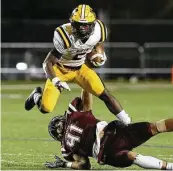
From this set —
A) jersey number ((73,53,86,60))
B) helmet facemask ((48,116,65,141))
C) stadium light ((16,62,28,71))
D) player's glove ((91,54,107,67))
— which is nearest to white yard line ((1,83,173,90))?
stadium light ((16,62,28,71))

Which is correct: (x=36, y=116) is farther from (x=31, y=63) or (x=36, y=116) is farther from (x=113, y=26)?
(x=113, y=26)

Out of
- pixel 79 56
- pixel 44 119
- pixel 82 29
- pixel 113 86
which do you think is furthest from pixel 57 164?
pixel 113 86

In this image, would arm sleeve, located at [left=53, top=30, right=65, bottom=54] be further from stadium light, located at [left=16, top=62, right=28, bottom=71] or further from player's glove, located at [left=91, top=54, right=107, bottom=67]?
stadium light, located at [left=16, top=62, right=28, bottom=71]

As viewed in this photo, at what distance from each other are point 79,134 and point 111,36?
16.1 meters

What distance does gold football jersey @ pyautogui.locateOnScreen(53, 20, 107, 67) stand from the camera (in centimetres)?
793

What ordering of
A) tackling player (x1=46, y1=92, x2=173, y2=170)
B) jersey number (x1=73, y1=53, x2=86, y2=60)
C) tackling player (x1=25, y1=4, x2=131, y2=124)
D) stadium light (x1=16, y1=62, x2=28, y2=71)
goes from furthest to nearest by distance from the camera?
stadium light (x1=16, y1=62, x2=28, y2=71), jersey number (x1=73, y1=53, x2=86, y2=60), tackling player (x1=25, y1=4, x2=131, y2=124), tackling player (x1=46, y1=92, x2=173, y2=170)

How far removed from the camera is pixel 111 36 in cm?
2222

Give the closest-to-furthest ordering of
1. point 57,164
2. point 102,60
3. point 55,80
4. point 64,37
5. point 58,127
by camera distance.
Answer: point 58,127, point 57,164, point 55,80, point 64,37, point 102,60

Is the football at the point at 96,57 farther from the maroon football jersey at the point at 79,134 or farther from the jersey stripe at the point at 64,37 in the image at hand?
the maroon football jersey at the point at 79,134

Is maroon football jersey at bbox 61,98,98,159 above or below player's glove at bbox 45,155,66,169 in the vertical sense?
above

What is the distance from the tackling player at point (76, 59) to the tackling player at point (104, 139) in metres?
1.27

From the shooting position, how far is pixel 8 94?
53.4 feet

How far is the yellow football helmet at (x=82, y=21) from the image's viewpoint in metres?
7.61

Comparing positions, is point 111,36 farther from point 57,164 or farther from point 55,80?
point 57,164
